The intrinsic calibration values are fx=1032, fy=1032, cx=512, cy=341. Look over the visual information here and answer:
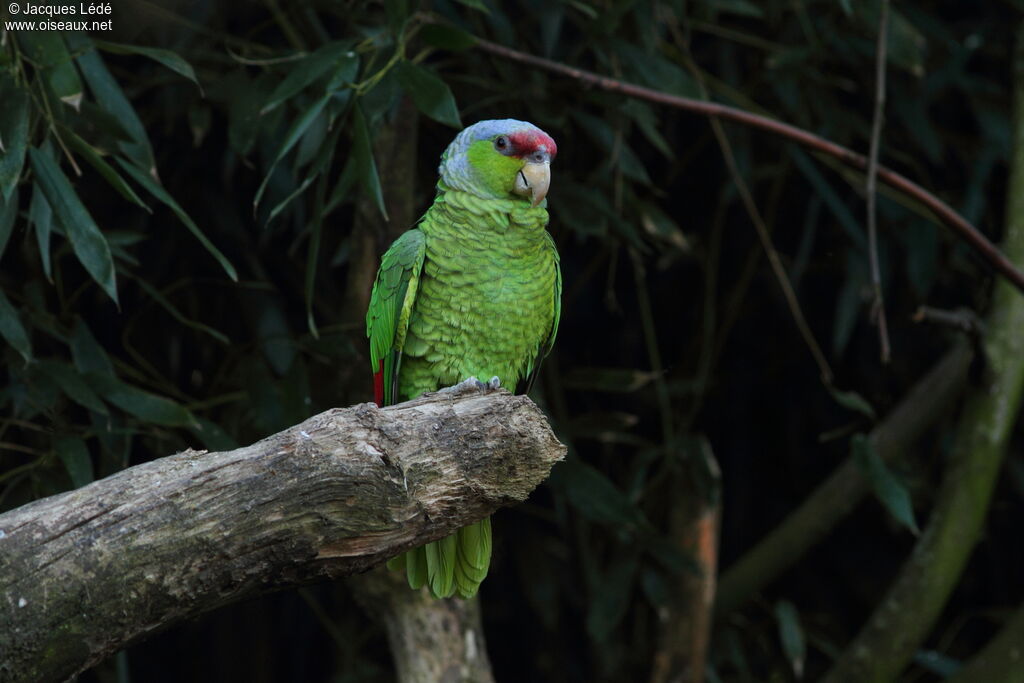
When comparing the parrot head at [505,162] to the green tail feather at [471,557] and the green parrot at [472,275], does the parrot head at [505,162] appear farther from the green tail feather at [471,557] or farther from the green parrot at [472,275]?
the green tail feather at [471,557]

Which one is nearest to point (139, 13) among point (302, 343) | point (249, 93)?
point (249, 93)

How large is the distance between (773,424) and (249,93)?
2.19 m

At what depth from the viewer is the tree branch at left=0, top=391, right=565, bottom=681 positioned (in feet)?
4.00

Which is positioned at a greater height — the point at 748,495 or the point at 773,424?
the point at 773,424

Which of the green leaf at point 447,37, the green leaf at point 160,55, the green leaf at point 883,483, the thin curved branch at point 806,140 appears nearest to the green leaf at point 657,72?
the thin curved branch at point 806,140

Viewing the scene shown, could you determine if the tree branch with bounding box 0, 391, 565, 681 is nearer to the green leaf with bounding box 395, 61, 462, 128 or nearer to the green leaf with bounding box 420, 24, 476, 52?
the green leaf with bounding box 395, 61, 462, 128

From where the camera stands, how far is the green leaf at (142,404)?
6.55 ft

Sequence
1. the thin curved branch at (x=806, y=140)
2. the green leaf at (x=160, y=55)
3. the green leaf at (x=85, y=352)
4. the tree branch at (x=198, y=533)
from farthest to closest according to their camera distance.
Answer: the thin curved branch at (x=806, y=140)
the green leaf at (x=85, y=352)
the green leaf at (x=160, y=55)
the tree branch at (x=198, y=533)

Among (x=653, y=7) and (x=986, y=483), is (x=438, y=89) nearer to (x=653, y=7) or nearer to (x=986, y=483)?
(x=653, y=7)

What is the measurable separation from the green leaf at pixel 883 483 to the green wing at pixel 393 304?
1.13 meters

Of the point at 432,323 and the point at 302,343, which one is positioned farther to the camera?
the point at 302,343

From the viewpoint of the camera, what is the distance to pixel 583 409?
11.4 feet

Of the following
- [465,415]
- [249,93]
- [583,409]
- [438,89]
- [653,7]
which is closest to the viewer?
[465,415]

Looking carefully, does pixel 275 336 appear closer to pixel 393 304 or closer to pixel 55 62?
pixel 393 304
